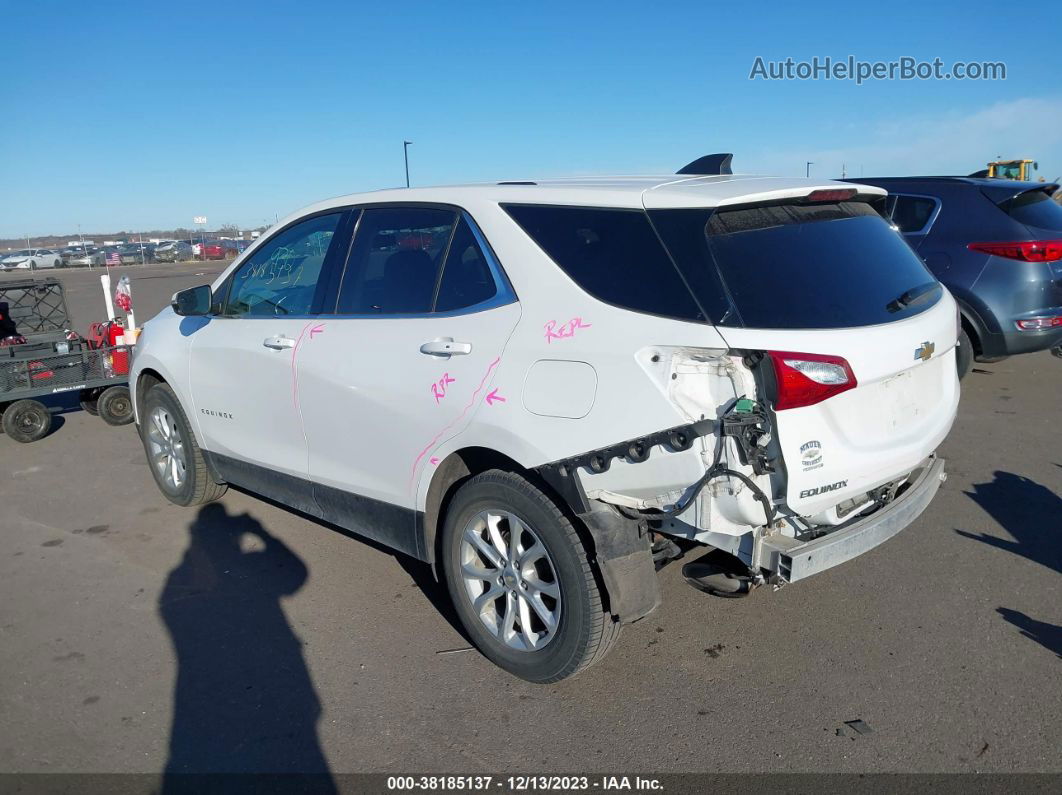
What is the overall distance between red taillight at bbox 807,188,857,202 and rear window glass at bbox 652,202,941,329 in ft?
0.13

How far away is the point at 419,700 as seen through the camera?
3293 mm

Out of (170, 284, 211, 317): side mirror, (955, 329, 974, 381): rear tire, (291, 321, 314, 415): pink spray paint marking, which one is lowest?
(955, 329, 974, 381): rear tire

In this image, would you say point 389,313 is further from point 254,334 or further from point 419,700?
point 419,700

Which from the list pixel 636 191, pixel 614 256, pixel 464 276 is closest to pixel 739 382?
pixel 614 256

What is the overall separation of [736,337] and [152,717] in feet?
8.78

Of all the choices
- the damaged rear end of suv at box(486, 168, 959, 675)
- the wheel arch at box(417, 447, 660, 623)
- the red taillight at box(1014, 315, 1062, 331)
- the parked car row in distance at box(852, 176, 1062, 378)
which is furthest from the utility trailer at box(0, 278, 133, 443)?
the red taillight at box(1014, 315, 1062, 331)

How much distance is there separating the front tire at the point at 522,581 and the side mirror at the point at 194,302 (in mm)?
2313

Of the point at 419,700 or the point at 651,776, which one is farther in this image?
the point at 419,700

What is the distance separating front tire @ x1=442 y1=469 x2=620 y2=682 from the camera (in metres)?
3.10

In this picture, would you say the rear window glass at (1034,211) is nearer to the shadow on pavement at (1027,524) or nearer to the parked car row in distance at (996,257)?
the parked car row in distance at (996,257)

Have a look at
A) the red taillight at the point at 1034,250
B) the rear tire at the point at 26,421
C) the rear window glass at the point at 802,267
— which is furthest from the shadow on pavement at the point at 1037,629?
the rear tire at the point at 26,421

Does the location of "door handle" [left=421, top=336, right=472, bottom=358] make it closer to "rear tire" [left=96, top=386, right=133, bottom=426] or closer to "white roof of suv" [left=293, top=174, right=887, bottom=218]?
"white roof of suv" [left=293, top=174, right=887, bottom=218]

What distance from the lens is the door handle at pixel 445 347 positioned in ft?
11.0

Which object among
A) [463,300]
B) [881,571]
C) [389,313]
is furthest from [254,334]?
[881,571]
